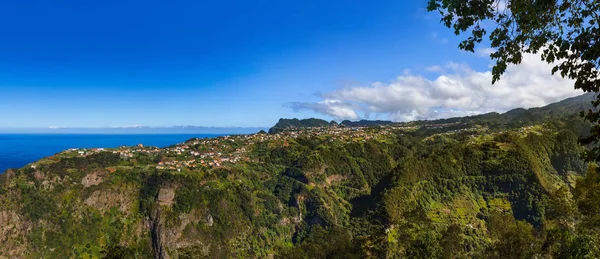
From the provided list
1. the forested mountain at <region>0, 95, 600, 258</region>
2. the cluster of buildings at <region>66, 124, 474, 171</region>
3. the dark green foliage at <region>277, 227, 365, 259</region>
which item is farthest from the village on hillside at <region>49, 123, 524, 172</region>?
Answer: the dark green foliage at <region>277, 227, 365, 259</region>

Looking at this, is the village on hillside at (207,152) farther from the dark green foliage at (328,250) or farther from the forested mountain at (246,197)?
the dark green foliage at (328,250)

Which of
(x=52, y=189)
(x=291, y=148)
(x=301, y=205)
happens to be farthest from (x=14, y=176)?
(x=291, y=148)

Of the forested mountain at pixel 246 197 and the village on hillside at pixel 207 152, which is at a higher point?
the village on hillside at pixel 207 152

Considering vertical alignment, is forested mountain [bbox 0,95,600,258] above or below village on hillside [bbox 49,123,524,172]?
below

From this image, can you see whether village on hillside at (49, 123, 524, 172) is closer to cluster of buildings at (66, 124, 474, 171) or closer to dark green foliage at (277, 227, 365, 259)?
cluster of buildings at (66, 124, 474, 171)

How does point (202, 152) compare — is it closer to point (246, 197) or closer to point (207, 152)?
point (207, 152)

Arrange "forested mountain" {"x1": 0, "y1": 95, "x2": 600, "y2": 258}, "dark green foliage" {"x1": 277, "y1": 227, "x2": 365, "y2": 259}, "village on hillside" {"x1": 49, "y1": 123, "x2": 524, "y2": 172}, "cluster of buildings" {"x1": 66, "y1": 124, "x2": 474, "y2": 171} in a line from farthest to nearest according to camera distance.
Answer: "cluster of buildings" {"x1": 66, "y1": 124, "x2": 474, "y2": 171} < "village on hillside" {"x1": 49, "y1": 123, "x2": 524, "y2": 172} < "forested mountain" {"x1": 0, "y1": 95, "x2": 600, "y2": 258} < "dark green foliage" {"x1": 277, "y1": 227, "x2": 365, "y2": 259}

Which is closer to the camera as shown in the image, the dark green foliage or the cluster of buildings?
the dark green foliage

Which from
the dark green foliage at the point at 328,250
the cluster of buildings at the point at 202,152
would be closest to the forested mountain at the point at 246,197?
the dark green foliage at the point at 328,250

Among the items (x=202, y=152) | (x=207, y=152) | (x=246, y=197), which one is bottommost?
(x=246, y=197)

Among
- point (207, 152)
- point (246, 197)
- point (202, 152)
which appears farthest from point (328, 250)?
point (207, 152)

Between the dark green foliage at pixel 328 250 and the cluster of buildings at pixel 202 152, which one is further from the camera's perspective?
the cluster of buildings at pixel 202 152
